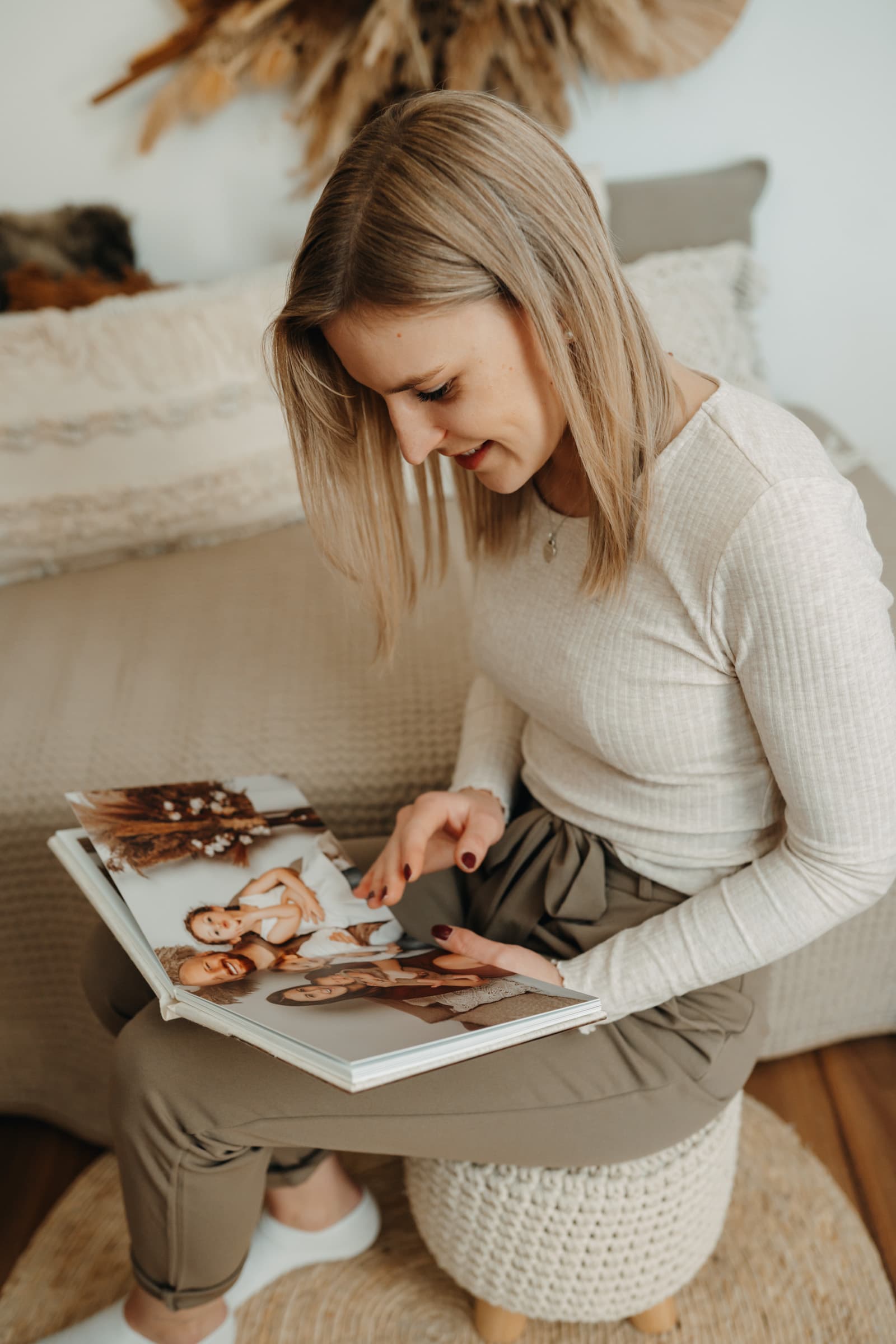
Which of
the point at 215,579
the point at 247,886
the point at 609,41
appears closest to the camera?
the point at 247,886

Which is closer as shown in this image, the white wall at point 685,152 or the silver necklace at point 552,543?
the silver necklace at point 552,543

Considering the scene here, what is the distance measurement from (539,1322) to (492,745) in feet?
1.80

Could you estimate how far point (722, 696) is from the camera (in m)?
0.72

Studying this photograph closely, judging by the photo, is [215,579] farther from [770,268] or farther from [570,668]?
[770,268]

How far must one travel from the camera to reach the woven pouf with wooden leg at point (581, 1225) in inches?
32.1

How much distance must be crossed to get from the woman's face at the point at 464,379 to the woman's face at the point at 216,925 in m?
0.35

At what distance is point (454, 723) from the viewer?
1120mm

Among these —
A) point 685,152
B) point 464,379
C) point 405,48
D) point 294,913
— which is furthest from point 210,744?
point 685,152

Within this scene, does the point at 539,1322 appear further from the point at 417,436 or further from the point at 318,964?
the point at 417,436

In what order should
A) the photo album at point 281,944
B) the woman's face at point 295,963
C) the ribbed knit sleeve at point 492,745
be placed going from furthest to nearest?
the ribbed knit sleeve at point 492,745
the woman's face at point 295,963
the photo album at point 281,944

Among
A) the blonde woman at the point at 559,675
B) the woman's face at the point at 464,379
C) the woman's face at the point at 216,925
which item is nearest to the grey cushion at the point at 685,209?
the blonde woman at the point at 559,675

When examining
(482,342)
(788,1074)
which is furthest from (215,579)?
(788,1074)

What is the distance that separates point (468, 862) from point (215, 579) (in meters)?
0.70

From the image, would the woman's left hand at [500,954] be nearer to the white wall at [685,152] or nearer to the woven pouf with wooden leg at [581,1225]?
the woven pouf with wooden leg at [581,1225]
